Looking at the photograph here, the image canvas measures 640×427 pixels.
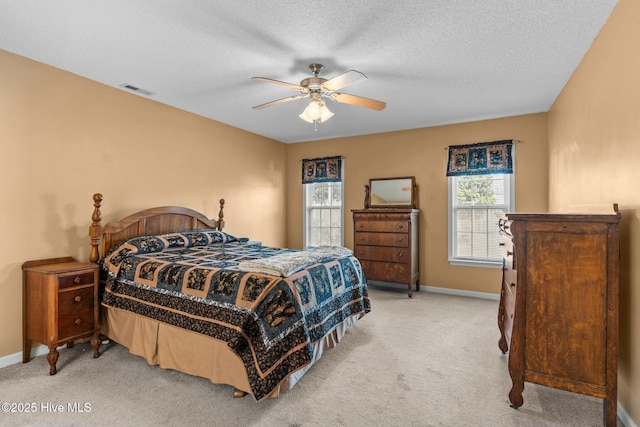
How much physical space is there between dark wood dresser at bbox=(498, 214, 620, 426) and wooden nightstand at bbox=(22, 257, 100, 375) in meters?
3.31

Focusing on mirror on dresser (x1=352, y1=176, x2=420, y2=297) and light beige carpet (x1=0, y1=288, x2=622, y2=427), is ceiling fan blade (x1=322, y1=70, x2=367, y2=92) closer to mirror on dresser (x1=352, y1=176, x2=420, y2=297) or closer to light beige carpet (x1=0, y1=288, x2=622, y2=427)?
light beige carpet (x1=0, y1=288, x2=622, y2=427)

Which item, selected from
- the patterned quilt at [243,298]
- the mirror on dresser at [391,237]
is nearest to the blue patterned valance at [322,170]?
the mirror on dresser at [391,237]

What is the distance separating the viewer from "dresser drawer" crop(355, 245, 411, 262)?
184 inches

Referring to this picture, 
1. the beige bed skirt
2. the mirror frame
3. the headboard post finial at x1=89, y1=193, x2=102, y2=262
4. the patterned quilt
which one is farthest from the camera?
the mirror frame

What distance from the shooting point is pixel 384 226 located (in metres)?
4.80

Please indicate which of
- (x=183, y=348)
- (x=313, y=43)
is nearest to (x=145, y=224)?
(x=183, y=348)

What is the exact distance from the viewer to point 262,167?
568 cm

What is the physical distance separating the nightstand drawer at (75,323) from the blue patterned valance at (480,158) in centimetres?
465

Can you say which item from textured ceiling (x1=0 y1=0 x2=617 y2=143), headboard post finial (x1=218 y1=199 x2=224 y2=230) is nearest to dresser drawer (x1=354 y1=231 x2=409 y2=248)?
textured ceiling (x1=0 y1=0 x2=617 y2=143)

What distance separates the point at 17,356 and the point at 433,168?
5.22m

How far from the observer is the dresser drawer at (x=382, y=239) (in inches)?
185

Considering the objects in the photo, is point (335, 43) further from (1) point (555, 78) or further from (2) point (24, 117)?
(2) point (24, 117)

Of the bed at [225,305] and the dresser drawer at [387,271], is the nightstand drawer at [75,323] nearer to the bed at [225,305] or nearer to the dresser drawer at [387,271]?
the bed at [225,305]

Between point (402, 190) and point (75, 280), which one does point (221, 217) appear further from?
point (402, 190)
